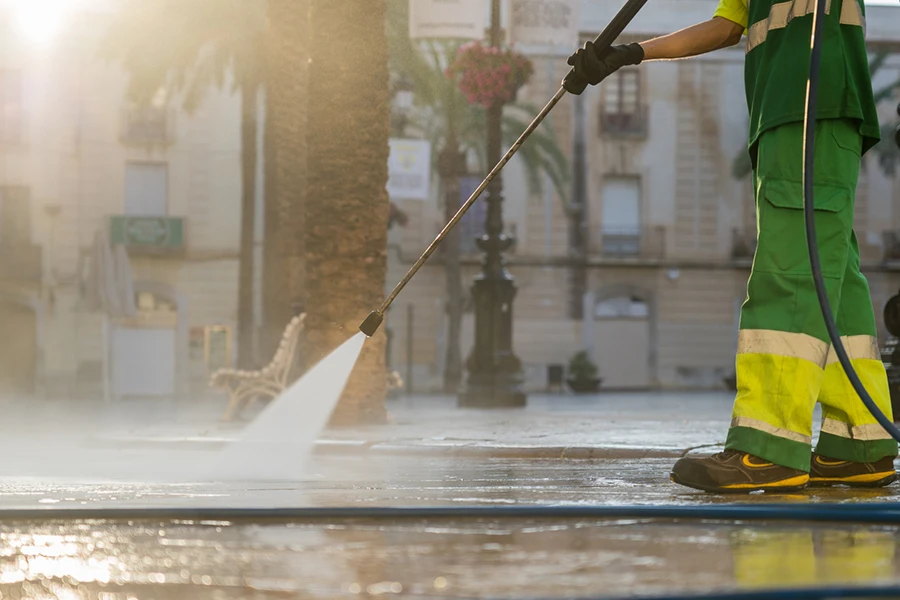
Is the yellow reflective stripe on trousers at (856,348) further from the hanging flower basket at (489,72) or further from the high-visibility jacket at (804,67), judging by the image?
the hanging flower basket at (489,72)

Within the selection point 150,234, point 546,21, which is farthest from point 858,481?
point 150,234

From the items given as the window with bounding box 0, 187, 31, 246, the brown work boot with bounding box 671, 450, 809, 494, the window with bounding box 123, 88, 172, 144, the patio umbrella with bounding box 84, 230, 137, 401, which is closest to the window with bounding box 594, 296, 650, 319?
the window with bounding box 123, 88, 172, 144

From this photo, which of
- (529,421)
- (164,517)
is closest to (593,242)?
(529,421)

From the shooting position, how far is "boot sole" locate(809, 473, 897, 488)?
435 cm

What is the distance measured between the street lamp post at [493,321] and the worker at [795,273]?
12.1 metres

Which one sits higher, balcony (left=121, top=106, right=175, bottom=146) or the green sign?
balcony (left=121, top=106, right=175, bottom=146)

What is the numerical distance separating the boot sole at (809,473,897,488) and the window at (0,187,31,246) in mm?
32956

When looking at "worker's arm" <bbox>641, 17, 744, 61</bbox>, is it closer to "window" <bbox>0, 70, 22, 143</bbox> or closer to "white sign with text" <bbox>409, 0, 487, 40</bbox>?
"white sign with text" <bbox>409, 0, 487, 40</bbox>

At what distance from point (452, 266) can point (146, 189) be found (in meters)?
8.43

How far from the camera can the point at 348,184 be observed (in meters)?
11.2

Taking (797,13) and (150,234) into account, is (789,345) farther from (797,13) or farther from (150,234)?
(150,234)

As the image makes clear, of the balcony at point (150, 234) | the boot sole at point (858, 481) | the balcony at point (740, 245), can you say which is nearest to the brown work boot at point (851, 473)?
the boot sole at point (858, 481)

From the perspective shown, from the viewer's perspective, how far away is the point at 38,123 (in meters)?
35.3

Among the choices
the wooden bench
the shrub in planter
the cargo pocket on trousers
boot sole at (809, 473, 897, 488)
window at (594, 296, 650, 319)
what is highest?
the cargo pocket on trousers
